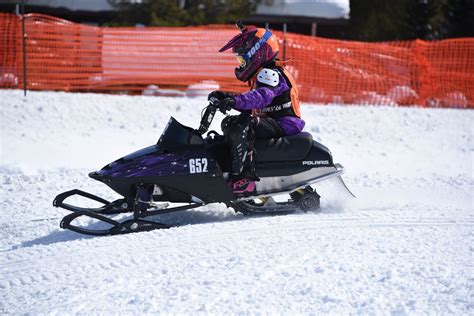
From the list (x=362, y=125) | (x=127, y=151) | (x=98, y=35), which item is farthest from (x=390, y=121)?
(x=98, y=35)

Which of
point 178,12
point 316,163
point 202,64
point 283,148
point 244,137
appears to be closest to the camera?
point 244,137

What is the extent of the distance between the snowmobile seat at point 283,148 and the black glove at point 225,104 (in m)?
0.59

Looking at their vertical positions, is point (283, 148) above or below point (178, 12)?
below

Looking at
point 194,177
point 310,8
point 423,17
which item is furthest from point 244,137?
point 310,8

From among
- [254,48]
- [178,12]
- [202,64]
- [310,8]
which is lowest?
[202,64]

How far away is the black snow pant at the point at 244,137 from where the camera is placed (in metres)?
6.11

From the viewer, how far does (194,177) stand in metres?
6.01

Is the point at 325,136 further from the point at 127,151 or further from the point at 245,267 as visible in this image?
the point at 245,267

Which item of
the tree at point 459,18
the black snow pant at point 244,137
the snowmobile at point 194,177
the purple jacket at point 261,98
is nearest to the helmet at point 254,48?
the purple jacket at point 261,98

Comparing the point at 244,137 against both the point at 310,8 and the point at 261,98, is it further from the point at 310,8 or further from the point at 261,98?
the point at 310,8

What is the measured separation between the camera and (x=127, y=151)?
1037 cm

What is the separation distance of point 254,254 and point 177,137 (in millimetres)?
1576

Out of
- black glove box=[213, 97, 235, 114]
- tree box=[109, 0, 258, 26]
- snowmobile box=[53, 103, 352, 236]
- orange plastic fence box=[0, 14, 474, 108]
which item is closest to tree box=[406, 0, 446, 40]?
orange plastic fence box=[0, 14, 474, 108]

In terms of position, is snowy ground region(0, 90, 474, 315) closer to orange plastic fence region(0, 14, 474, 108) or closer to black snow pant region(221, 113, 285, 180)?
black snow pant region(221, 113, 285, 180)
